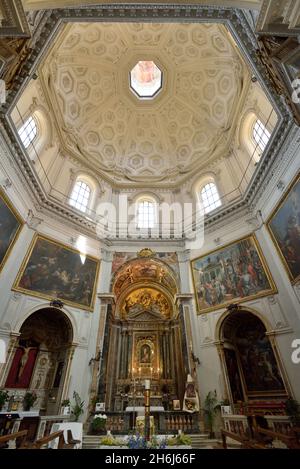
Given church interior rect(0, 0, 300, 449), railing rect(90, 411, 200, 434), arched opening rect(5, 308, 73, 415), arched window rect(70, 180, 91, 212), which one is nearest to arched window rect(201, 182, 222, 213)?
church interior rect(0, 0, 300, 449)

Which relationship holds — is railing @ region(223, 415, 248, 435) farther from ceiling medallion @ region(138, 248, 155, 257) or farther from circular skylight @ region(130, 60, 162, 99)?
circular skylight @ region(130, 60, 162, 99)

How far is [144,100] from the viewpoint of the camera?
71.9ft

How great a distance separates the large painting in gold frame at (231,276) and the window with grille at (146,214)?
5536 millimetres

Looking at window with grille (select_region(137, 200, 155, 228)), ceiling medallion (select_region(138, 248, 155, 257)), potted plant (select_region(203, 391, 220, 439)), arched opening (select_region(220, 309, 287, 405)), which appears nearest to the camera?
potted plant (select_region(203, 391, 220, 439))

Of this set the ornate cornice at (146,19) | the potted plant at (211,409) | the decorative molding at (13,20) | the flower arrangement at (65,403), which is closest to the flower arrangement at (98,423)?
the flower arrangement at (65,403)

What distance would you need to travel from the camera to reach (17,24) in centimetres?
586

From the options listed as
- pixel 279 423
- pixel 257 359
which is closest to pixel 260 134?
pixel 257 359

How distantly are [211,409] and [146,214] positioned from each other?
45.5 ft

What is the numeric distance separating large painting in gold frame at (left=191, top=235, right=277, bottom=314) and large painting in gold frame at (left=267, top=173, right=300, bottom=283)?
4.85 ft

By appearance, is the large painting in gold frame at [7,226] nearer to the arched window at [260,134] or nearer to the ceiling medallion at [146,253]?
the ceiling medallion at [146,253]

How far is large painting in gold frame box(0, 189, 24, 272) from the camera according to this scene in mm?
11062
